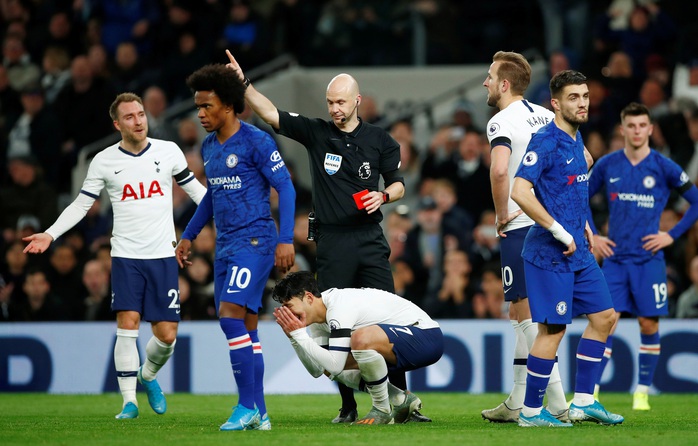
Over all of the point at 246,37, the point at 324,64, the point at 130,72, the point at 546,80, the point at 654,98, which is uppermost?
the point at 246,37

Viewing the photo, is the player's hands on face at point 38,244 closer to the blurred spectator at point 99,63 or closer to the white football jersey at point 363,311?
the white football jersey at point 363,311

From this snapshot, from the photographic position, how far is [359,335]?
27.2 ft

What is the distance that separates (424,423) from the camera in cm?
875

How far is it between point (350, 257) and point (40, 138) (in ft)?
34.0

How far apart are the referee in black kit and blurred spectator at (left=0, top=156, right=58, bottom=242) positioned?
8529mm

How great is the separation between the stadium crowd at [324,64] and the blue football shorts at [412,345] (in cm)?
510

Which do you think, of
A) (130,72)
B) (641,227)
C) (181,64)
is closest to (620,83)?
(641,227)

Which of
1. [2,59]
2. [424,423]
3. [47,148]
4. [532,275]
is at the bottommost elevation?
[424,423]

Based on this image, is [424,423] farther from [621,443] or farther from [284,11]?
[284,11]

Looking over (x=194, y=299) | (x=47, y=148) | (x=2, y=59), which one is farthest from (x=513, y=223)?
(x=2, y=59)

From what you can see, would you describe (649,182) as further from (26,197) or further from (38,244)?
(26,197)

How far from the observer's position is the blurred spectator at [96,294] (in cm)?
1399

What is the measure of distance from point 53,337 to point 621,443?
8.12 m

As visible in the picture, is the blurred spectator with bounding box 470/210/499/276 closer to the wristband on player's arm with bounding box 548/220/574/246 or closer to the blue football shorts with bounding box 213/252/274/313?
the blue football shorts with bounding box 213/252/274/313
